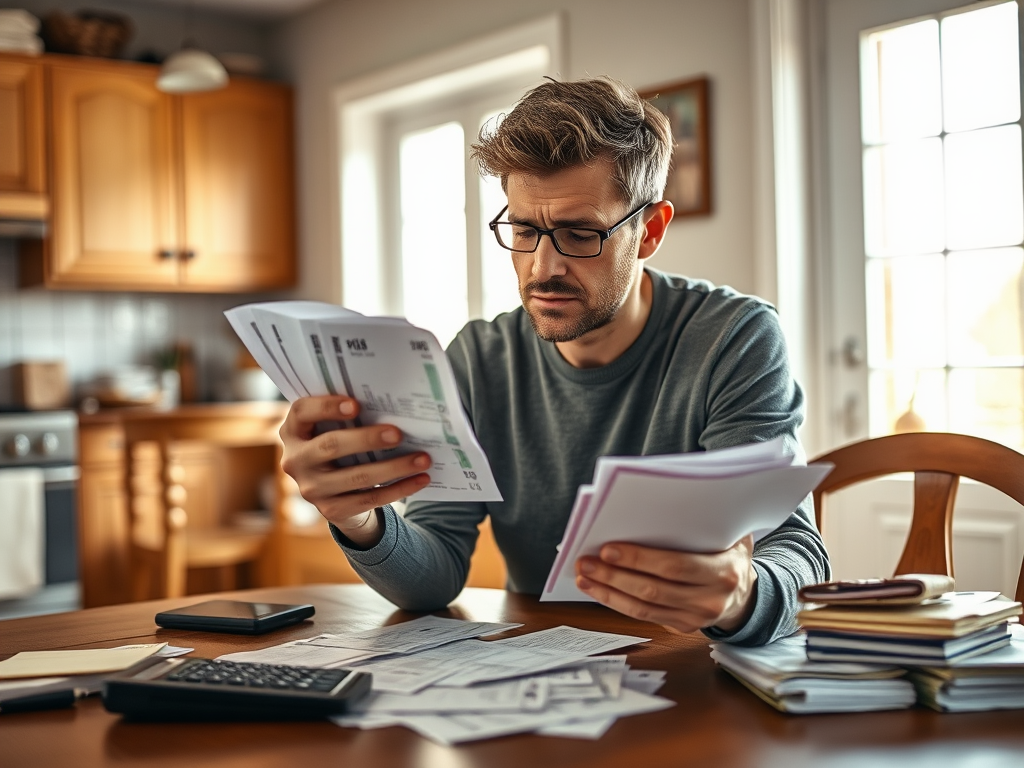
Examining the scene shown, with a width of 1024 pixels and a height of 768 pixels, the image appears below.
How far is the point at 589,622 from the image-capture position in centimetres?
131

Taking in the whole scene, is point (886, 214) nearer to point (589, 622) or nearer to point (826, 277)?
point (826, 277)

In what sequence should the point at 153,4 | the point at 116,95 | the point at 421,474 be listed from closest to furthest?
the point at 421,474, the point at 116,95, the point at 153,4

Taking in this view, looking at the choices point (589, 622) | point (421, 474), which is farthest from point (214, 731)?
point (589, 622)

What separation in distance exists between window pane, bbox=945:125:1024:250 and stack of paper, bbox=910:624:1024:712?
175 cm

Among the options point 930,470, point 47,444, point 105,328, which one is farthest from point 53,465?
point 930,470

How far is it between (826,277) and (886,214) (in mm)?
213

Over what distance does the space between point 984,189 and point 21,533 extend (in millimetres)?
3070

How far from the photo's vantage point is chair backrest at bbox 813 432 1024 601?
1.48 meters

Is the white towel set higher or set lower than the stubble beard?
lower

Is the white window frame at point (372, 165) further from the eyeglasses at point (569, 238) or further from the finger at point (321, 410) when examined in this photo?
the finger at point (321, 410)

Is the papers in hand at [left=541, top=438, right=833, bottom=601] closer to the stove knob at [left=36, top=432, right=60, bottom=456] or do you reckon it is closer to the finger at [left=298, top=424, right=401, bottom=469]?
the finger at [left=298, top=424, right=401, bottom=469]

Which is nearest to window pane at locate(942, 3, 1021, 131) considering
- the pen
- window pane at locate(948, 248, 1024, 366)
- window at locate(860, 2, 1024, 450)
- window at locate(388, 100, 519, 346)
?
window at locate(860, 2, 1024, 450)

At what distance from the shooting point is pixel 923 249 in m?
2.64

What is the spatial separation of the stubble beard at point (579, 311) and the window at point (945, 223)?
132 centimetres
